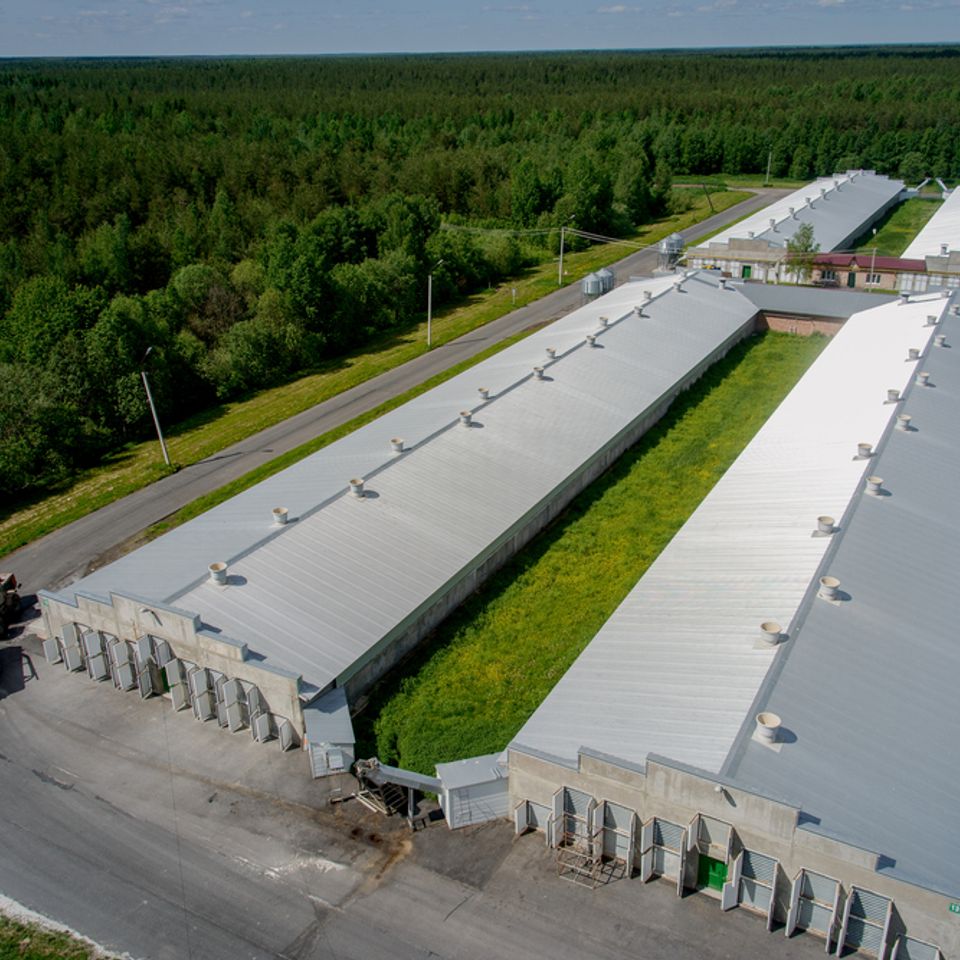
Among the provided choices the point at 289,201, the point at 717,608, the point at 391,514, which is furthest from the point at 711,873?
the point at 289,201

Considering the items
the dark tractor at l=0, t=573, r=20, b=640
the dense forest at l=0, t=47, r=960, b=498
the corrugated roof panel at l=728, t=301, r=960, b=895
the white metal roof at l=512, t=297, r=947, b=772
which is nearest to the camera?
the corrugated roof panel at l=728, t=301, r=960, b=895

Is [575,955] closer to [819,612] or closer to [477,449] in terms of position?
[819,612]

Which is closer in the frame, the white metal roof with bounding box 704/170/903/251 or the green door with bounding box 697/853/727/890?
the green door with bounding box 697/853/727/890

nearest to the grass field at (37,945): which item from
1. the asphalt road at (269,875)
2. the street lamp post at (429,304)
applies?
the asphalt road at (269,875)

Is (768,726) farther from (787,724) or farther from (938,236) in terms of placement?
(938,236)

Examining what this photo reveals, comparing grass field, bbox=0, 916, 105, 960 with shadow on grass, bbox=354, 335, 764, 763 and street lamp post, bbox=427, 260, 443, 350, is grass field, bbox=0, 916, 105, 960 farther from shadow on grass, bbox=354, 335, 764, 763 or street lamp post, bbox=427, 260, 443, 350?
street lamp post, bbox=427, 260, 443, 350

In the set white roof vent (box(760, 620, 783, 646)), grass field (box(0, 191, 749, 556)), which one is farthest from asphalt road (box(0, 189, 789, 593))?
white roof vent (box(760, 620, 783, 646))
